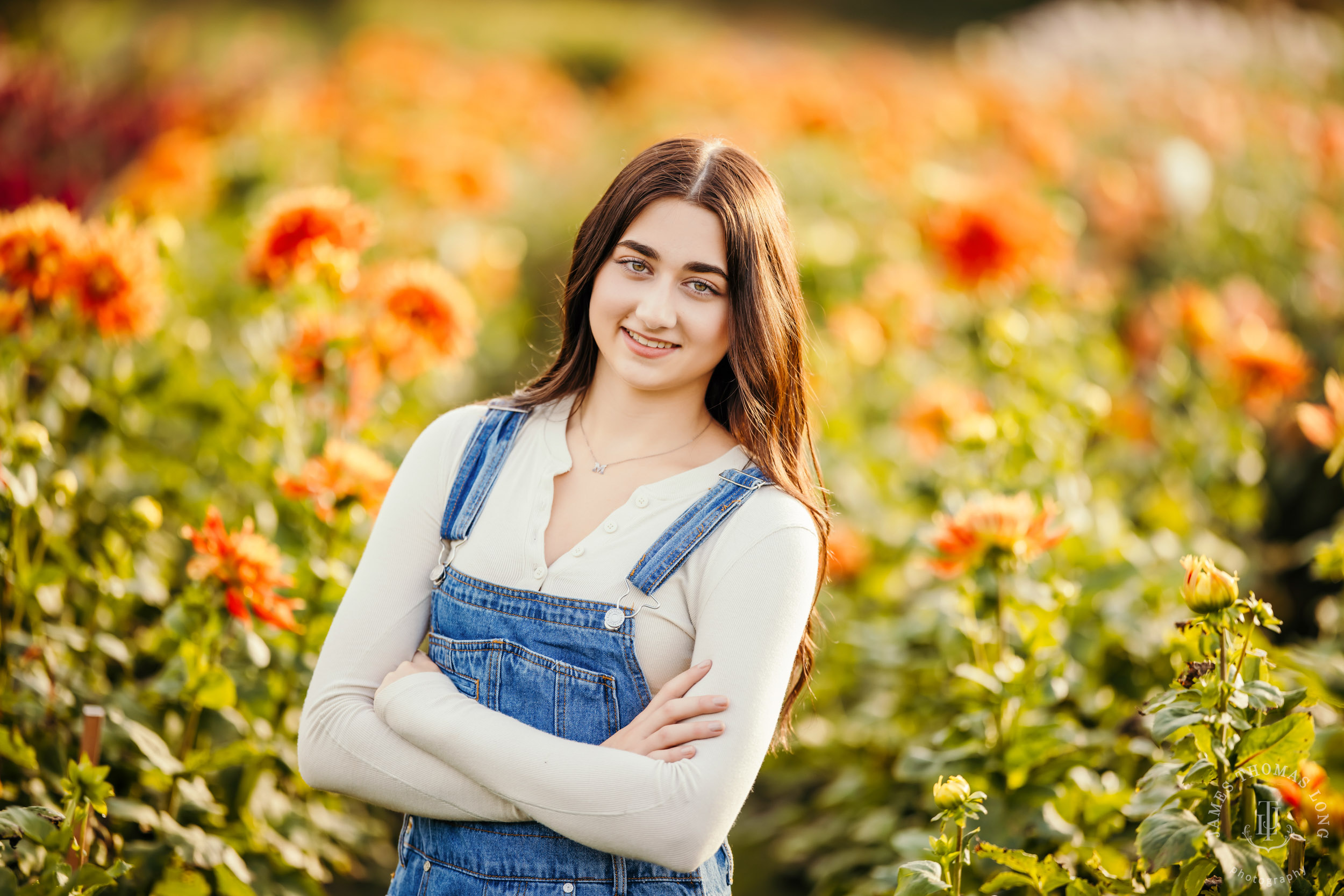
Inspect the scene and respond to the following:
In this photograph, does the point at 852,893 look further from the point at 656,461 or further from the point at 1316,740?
the point at 656,461

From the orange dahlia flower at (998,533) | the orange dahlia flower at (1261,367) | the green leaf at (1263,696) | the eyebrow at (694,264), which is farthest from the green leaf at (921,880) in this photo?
the orange dahlia flower at (1261,367)

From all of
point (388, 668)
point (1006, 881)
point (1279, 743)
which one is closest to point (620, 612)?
point (388, 668)

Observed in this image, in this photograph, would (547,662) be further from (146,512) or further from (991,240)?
(991,240)

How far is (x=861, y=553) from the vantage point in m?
2.91

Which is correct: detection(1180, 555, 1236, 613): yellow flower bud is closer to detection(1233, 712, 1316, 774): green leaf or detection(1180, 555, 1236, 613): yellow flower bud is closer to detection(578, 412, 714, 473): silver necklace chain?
detection(1233, 712, 1316, 774): green leaf

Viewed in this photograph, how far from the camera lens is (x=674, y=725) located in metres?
1.34

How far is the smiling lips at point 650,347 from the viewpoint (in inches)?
59.0

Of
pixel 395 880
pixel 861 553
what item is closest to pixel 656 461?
pixel 395 880

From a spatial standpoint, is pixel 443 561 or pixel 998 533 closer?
pixel 443 561

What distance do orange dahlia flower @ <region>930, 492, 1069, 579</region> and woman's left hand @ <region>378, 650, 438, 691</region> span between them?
3.14 feet

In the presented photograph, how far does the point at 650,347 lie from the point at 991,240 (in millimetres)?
1903

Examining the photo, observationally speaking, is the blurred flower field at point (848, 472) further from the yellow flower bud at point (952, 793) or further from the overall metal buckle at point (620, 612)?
the overall metal buckle at point (620, 612)

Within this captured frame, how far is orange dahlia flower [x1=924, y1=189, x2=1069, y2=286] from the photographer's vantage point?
10.1 feet

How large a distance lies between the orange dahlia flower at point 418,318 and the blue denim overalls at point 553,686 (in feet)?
3.40
